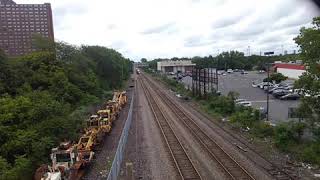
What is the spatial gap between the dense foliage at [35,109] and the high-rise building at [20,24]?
323 centimetres

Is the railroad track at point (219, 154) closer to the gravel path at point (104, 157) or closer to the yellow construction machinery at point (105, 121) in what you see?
the gravel path at point (104, 157)

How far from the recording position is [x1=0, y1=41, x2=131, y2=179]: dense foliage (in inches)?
734

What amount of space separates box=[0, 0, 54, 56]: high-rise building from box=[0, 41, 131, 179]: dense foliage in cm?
323

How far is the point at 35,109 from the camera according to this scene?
21.4 metres

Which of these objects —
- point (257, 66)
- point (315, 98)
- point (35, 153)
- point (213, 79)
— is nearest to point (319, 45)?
point (315, 98)

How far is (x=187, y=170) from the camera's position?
18.1 m

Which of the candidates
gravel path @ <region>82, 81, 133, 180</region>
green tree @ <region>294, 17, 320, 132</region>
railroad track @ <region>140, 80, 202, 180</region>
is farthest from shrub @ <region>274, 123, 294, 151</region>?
gravel path @ <region>82, 81, 133, 180</region>

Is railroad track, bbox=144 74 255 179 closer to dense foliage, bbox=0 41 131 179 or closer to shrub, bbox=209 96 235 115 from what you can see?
shrub, bbox=209 96 235 115

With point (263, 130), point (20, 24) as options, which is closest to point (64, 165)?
point (263, 130)

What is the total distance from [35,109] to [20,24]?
26.9m

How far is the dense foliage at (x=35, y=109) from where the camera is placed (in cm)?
1866

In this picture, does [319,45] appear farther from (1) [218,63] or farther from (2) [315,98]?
(1) [218,63]

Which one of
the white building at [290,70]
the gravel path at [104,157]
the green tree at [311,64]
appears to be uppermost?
the green tree at [311,64]

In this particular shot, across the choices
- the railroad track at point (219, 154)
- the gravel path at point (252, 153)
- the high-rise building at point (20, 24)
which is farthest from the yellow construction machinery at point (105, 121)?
the high-rise building at point (20, 24)
